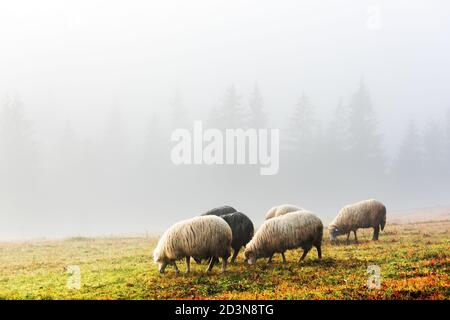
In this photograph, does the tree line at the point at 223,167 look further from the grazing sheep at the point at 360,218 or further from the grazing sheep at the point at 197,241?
the grazing sheep at the point at 197,241

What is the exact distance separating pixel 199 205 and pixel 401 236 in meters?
20.4

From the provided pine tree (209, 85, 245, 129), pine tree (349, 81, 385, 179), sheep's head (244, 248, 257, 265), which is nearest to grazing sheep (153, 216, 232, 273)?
sheep's head (244, 248, 257, 265)

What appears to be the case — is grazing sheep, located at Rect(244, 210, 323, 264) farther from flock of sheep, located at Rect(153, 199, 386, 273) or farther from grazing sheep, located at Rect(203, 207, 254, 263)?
grazing sheep, located at Rect(203, 207, 254, 263)

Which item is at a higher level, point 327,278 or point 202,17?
point 202,17

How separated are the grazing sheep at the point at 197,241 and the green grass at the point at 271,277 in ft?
1.88

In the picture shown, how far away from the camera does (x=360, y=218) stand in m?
17.1

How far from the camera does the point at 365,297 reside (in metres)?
9.02

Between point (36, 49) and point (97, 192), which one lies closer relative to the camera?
point (36, 49)

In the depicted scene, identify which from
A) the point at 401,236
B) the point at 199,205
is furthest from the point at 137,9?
the point at 199,205

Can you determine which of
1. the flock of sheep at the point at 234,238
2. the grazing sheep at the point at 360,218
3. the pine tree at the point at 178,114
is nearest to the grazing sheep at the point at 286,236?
the flock of sheep at the point at 234,238

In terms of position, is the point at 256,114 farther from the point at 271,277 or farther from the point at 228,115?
the point at 271,277

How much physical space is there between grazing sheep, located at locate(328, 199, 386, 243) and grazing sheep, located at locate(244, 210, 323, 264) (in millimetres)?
4785

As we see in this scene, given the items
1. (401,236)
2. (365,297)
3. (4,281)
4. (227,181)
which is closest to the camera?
(365,297)
